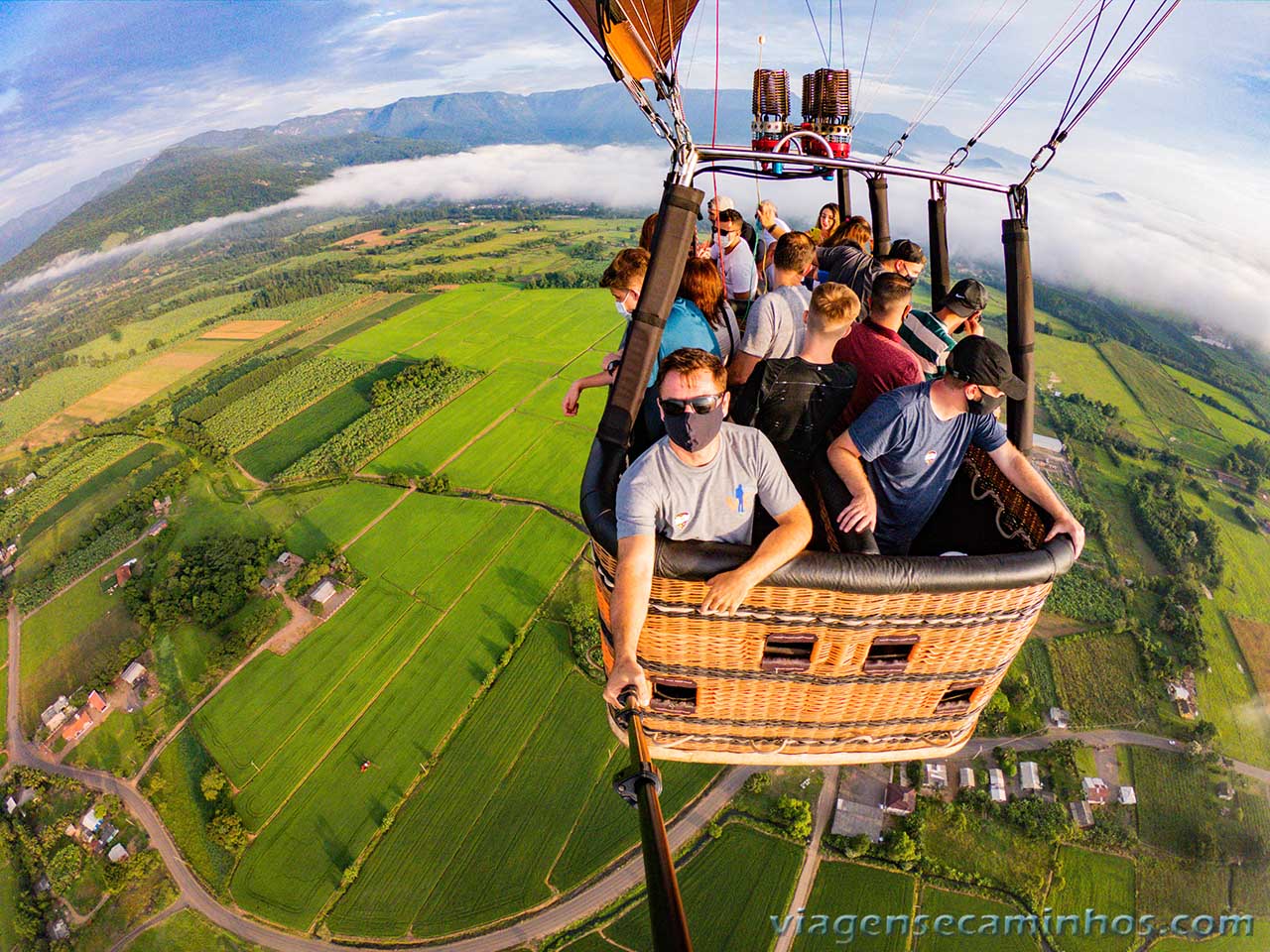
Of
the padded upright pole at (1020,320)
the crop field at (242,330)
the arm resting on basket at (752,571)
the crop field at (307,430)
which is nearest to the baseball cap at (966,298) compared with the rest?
the padded upright pole at (1020,320)

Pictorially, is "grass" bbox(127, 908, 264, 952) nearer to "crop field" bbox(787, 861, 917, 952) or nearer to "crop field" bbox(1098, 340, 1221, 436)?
"crop field" bbox(787, 861, 917, 952)

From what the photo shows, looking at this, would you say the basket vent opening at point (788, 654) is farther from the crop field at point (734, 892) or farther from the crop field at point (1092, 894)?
the crop field at point (1092, 894)

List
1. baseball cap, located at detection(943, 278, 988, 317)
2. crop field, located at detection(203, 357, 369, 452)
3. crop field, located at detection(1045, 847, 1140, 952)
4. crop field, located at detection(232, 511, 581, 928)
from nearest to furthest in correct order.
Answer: baseball cap, located at detection(943, 278, 988, 317)
crop field, located at detection(1045, 847, 1140, 952)
crop field, located at detection(232, 511, 581, 928)
crop field, located at detection(203, 357, 369, 452)

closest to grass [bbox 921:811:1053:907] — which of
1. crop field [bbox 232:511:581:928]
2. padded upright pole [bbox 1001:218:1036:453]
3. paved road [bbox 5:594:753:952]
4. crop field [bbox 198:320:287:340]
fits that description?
paved road [bbox 5:594:753:952]

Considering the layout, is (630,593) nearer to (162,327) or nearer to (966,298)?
(966,298)

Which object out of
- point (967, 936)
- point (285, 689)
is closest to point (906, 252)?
point (967, 936)

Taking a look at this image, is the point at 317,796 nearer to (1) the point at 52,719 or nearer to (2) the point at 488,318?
(1) the point at 52,719
